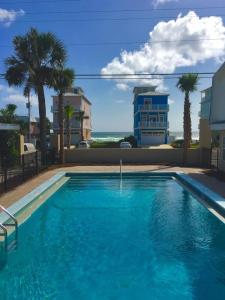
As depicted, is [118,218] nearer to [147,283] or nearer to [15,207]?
[15,207]

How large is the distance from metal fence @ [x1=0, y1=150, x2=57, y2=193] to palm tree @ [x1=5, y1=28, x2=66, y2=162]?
398 centimetres

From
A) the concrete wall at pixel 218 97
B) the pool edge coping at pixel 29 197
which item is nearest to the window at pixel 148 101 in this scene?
the concrete wall at pixel 218 97

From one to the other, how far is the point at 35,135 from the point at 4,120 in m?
40.6

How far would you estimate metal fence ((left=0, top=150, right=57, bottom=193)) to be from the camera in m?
15.9

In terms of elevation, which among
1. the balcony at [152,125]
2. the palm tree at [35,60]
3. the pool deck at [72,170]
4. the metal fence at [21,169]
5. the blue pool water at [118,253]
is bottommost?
the blue pool water at [118,253]

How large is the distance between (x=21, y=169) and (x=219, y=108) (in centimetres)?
1246

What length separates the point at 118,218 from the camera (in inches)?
464

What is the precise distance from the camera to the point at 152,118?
188 feet

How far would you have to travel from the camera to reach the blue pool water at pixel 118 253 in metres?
6.55

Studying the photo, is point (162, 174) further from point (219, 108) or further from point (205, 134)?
point (205, 134)

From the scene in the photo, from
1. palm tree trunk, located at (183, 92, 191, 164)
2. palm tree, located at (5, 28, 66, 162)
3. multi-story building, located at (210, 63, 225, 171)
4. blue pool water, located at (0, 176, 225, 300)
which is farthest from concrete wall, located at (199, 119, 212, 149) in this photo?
blue pool water, located at (0, 176, 225, 300)

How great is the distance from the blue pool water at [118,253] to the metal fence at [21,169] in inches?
117

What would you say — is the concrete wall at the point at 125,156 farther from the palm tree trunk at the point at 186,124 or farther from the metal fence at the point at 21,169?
the metal fence at the point at 21,169

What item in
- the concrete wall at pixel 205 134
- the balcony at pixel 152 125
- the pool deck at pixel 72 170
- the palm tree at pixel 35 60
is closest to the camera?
the pool deck at pixel 72 170
